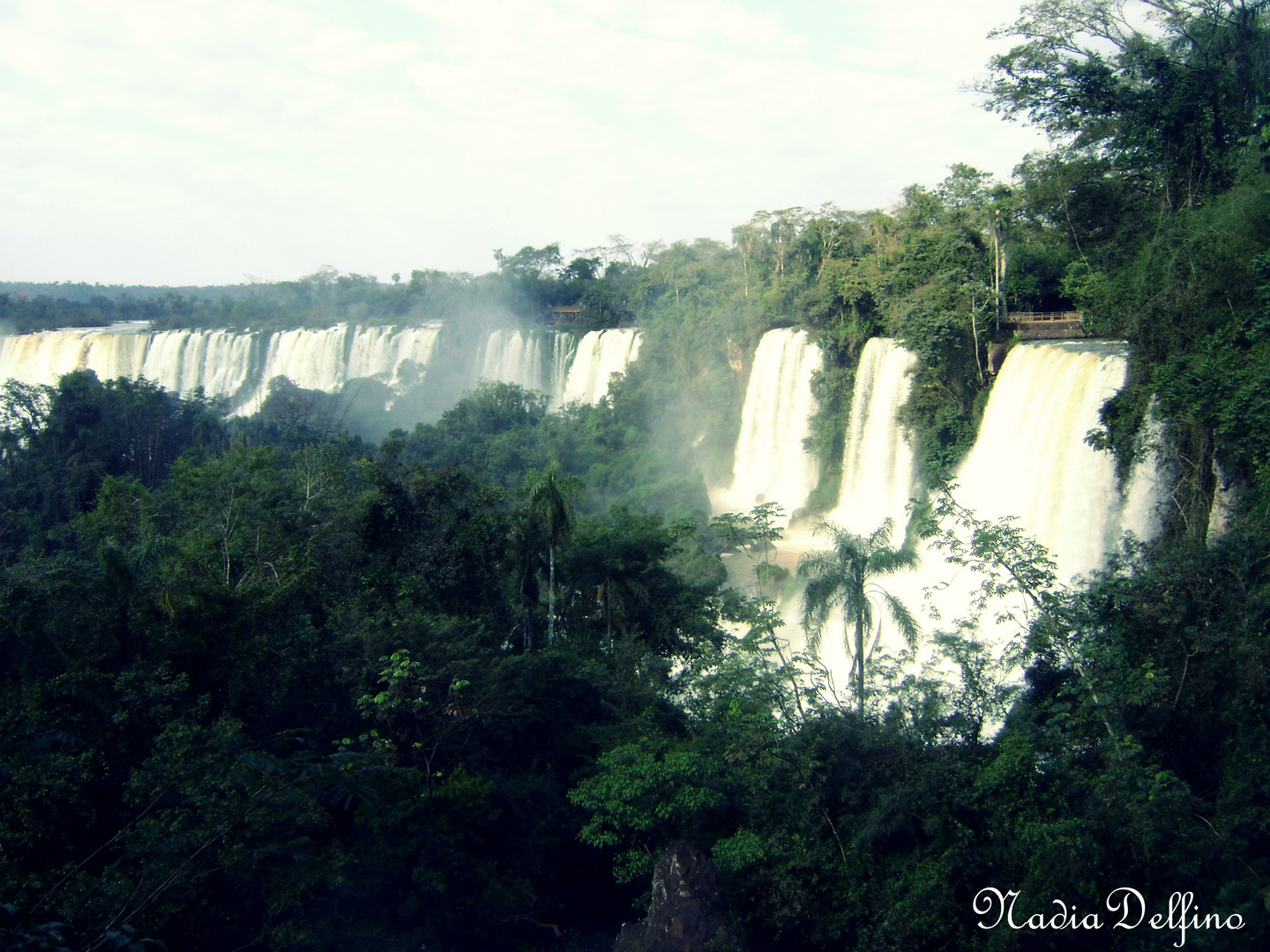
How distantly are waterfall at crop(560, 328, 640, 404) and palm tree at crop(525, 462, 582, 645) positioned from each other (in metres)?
24.6

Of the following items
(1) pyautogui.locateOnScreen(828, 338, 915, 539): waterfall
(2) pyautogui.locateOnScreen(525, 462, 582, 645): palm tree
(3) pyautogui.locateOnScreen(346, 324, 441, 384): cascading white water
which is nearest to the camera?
(2) pyautogui.locateOnScreen(525, 462, 582, 645): palm tree

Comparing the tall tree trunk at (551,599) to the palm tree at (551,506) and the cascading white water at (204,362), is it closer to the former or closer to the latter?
the palm tree at (551,506)

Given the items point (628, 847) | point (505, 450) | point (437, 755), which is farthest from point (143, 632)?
point (505, 450)

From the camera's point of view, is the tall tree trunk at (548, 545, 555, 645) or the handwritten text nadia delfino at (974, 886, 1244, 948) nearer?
the handwritten text nadia delfino at (974, 886, 1244, 948)

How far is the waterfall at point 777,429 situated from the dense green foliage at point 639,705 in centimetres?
1033

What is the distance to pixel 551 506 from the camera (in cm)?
1318

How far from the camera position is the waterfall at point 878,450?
71.9ft

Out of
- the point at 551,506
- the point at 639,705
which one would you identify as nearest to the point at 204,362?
the point at 551,506

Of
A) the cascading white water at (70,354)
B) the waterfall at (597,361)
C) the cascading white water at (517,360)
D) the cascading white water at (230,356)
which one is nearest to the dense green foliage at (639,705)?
the waterfall at (597,361)

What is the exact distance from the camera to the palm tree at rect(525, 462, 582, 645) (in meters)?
13.2

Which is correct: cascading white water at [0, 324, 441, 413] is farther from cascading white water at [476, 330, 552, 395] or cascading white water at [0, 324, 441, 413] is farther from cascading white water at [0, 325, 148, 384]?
cascading white water at [476, 330, 552, 395]

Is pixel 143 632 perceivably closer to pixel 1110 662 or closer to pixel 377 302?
pixel 1110 662

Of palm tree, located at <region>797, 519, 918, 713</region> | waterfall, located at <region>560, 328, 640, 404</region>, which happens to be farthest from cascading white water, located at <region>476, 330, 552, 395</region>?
palm tree, located at <region>797, 519, 918, 713</region>

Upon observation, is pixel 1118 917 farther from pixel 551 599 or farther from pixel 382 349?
pixel 382 349
